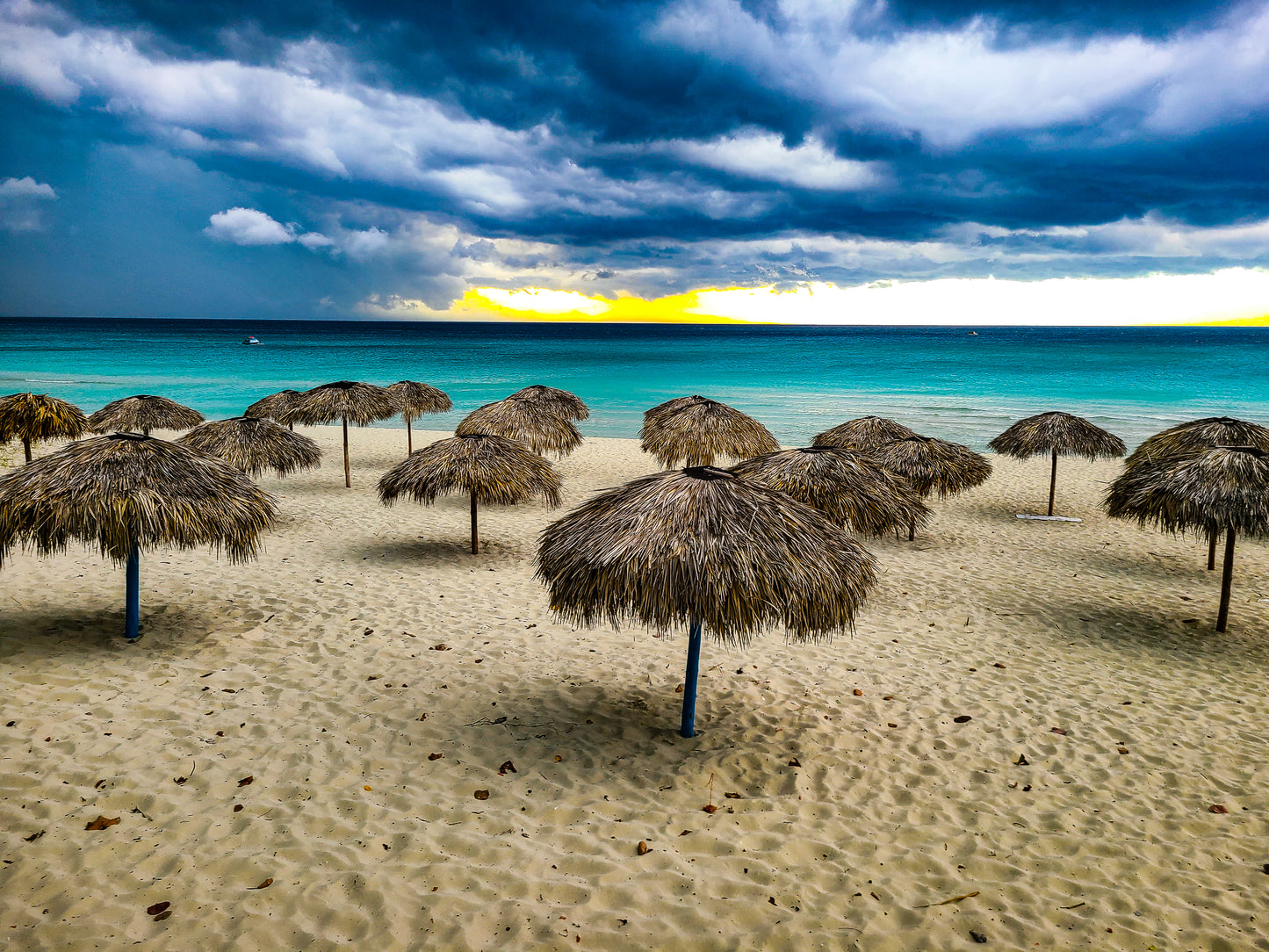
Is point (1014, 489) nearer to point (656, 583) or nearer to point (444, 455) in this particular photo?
point (444, 455)

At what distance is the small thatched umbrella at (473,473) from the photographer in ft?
33.7

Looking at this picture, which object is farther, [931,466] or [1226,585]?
[931,466]

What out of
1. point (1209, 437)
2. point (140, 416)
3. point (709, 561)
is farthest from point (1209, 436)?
point (140, 416)

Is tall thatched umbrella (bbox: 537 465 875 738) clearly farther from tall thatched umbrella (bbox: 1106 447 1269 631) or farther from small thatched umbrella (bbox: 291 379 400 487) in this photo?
small thatched umbrella (bbox: 291 379 400 487)

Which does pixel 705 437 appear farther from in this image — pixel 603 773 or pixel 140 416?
pixel 140 416

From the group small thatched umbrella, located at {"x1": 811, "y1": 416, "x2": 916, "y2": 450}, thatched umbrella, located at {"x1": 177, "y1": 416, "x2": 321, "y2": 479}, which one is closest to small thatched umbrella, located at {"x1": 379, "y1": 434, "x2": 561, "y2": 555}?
thatched umbrella, located at {"x1": 177, "y1": 416, "x2": 321, "y2": 479}

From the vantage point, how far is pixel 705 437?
14.6 metres

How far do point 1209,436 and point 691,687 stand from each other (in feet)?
36.0

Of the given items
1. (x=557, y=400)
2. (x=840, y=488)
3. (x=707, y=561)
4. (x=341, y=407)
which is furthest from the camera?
(x=557, y=400)

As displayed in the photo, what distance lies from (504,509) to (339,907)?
10.5 meters

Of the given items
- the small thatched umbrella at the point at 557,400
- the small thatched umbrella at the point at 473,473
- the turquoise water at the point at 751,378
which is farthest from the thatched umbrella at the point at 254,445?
the turquoise water at the point at 751,378

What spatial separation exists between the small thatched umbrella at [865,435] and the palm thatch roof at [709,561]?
8255mm

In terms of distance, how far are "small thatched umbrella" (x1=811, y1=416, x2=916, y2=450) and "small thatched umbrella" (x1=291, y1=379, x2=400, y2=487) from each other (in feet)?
32.9

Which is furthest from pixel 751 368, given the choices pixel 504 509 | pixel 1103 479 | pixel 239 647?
pixel 239 647
